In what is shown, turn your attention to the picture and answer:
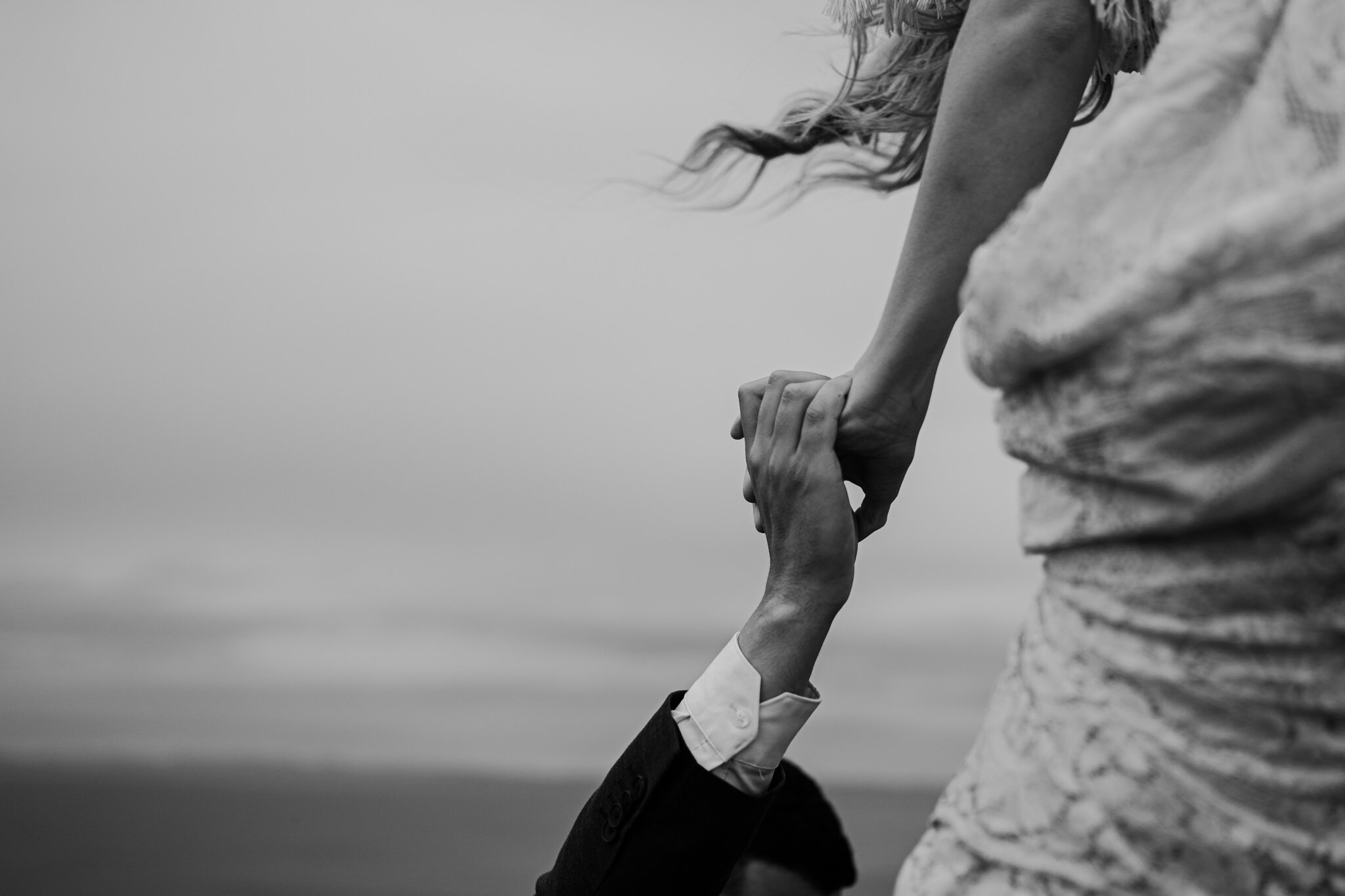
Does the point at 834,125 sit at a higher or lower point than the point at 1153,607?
higher

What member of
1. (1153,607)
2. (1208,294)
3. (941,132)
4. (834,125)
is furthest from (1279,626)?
(834,125)

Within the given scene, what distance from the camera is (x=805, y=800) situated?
317 cm

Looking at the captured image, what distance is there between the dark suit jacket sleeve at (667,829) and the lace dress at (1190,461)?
0.40m

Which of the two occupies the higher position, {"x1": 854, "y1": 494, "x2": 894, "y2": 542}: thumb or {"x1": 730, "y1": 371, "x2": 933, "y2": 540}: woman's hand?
{"x1": 730, "y1": 371, "x2": 933, "y2": 540}: woman's hand

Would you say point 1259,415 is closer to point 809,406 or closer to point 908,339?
point 908,339

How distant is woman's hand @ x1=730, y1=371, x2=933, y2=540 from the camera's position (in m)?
1.47

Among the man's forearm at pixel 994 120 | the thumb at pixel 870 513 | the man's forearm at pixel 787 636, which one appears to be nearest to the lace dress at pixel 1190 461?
the man's forearm at pixel 994 120

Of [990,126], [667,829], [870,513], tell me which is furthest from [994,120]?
[667,829]

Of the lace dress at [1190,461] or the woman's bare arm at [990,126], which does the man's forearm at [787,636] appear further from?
the lace dress at [1190,461]

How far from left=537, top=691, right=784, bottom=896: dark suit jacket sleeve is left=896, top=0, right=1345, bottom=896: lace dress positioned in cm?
40

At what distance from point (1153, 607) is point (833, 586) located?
61 centimetres

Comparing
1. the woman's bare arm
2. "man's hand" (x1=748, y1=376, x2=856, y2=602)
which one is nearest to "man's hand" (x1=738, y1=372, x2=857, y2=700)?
"man's hand" (x1=748, y1=376, x2=856, y2=602)

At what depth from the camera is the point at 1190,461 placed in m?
0.81

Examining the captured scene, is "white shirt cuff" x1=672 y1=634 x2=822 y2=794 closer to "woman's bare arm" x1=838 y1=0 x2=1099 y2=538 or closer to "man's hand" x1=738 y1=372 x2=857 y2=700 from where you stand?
"man's hand" x1=738 y1=372 x2=857 y2=700
